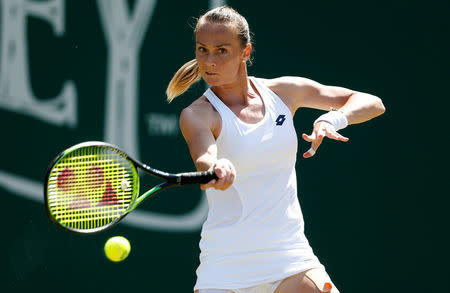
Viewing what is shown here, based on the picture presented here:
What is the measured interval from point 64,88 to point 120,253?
49.8 inches

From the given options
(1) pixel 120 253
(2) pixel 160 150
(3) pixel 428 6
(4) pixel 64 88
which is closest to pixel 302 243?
(1) pixel 120 253

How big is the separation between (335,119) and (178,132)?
174 cm

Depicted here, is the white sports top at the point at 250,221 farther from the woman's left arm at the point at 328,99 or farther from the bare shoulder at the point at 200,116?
the woman's left arm at the point at 328,99

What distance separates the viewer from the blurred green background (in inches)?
167

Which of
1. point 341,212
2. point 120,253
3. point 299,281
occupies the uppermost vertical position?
point 299,281

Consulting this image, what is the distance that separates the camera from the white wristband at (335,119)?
278cm

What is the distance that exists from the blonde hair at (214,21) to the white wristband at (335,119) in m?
0.45

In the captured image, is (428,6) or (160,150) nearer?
(160,150)

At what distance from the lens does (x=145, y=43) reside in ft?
14.4

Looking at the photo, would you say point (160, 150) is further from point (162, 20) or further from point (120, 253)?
point (120, 253)

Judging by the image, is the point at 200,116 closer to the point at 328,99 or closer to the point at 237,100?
the point at 237,100

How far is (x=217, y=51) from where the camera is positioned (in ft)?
9.48

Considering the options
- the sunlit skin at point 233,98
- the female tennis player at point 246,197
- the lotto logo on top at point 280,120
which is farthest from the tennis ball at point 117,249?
the lotto logo on top at point 280,120

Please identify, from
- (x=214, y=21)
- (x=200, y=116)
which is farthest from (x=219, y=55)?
(x=200, y=116)
